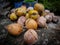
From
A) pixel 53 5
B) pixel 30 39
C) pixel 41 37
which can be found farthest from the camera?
pixel 53 5

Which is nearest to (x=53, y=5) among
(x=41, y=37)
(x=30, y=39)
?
(x=41, y=37)

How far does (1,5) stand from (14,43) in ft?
2.64

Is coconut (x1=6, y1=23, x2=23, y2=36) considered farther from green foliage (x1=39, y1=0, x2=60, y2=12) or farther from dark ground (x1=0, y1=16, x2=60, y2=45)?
green foliage (x1=39, y1=0, x2=60, y2=12)

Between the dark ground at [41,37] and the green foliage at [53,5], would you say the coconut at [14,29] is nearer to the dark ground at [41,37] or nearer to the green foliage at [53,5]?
the dark ground at [41,37]

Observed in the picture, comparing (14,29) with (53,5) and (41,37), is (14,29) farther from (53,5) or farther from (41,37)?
(53,5)

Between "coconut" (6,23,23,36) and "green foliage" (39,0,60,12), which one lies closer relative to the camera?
"coconut" (6,23,23,36)

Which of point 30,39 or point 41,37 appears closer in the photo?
point 30,39

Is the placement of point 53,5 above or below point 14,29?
below

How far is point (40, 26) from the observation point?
→ 1.18 metres

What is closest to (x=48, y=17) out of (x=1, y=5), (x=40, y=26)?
(x=40, y=26)

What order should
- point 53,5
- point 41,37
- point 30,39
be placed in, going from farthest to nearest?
point 53,5 < point 41,37 < point 30,39

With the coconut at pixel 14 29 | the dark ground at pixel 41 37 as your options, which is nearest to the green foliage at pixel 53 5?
the dark ground at pixel 41 37

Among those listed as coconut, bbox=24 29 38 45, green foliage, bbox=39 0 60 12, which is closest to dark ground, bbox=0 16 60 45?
coconut, bbox=24 29 38 45

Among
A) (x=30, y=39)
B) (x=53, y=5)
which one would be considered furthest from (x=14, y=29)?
(x=53, y=5)
